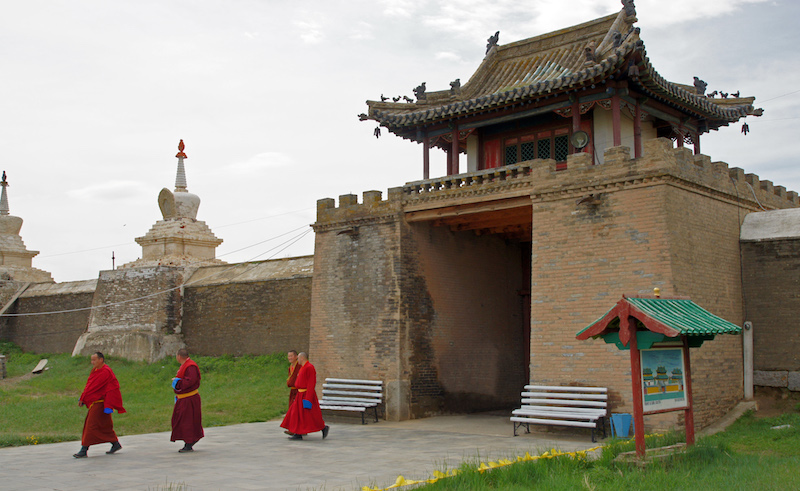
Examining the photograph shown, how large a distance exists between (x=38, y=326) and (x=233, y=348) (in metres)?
10.2

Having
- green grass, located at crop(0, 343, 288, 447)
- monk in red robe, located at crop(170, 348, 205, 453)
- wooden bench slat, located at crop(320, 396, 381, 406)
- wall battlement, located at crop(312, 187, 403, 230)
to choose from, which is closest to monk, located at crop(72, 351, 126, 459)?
monk in red robe, located at crop(170, 348, 205, 453)

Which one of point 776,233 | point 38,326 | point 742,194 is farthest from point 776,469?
point 38,326

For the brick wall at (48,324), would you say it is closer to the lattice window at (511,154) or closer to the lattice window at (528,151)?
the lattice window at (511,154)

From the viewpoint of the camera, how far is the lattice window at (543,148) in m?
15.5

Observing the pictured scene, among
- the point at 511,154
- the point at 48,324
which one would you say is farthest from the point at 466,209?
the point at 48,324

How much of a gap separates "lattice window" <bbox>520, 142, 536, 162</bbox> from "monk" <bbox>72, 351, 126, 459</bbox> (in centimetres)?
926

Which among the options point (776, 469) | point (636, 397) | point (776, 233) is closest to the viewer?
point (776, 469)

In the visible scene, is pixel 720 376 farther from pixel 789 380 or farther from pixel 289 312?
pixel 289 312

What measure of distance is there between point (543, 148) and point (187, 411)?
8872 mm

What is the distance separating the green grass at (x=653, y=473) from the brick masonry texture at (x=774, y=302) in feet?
12.7

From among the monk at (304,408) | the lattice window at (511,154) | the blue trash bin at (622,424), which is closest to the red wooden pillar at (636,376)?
the blue trash bin at (622,424)

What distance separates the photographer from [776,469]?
803 centimetres

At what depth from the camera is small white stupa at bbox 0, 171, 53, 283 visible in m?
30.0

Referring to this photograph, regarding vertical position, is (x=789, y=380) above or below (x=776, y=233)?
below
